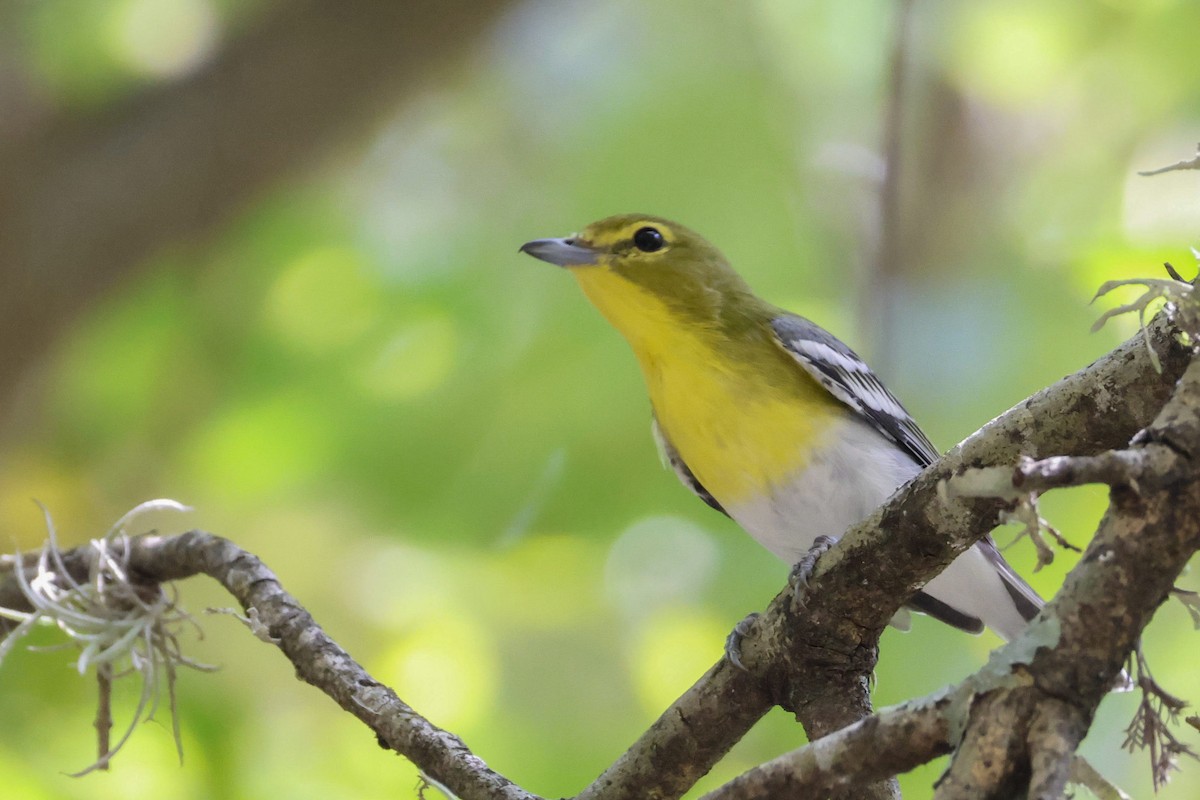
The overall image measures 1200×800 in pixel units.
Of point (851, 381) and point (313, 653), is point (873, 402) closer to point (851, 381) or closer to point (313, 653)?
point (851, 381)

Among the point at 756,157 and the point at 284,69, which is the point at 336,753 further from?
the point at 756,157

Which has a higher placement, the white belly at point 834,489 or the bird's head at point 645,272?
the bird's head at point 645,272

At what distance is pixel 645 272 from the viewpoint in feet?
12.2

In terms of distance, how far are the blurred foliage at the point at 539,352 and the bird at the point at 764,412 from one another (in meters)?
0.37

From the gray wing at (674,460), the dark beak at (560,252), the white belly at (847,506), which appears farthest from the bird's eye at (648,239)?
the white belly at (847,506)

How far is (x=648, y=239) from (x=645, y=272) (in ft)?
0.46

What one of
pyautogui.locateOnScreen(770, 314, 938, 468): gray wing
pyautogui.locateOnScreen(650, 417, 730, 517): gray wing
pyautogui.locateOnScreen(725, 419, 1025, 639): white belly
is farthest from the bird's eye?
pyautogui.locateOnScreen(725, 419, 1025, 639): white belly

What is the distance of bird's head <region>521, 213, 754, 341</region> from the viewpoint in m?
3.60

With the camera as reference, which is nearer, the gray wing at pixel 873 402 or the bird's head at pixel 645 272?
the gray wing at pixel 873 402

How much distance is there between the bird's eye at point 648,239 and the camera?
3.80 meters

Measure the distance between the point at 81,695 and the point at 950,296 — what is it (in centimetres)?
318

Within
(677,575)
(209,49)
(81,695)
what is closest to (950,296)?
(677,575)

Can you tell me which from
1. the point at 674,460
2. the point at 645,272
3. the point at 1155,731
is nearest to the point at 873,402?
the point at 674,460

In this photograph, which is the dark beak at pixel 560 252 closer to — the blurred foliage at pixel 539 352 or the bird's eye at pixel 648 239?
the bird's eye at pixel 648 239
